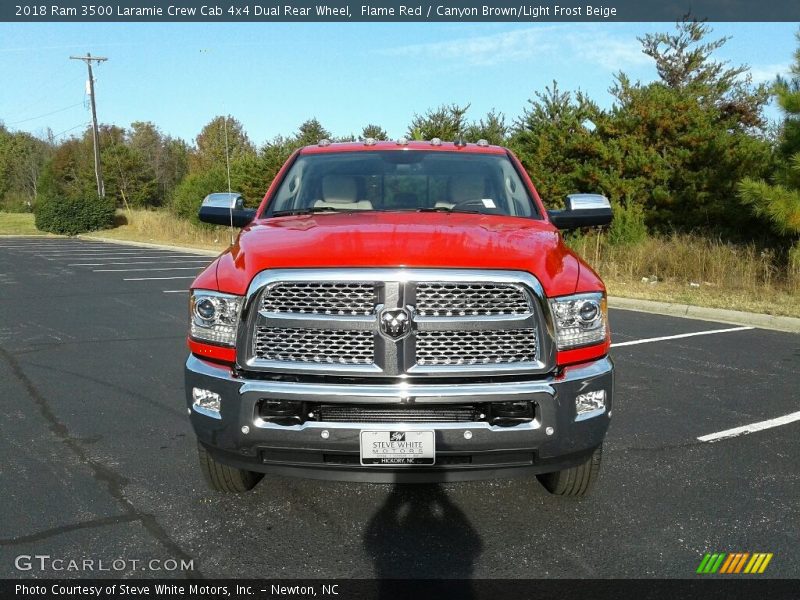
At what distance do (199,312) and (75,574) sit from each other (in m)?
1.22

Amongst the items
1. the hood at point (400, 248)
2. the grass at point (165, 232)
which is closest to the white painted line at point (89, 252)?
the grass at point (165, 232)

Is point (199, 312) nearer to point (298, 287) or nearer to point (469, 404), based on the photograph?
point (298, 287)

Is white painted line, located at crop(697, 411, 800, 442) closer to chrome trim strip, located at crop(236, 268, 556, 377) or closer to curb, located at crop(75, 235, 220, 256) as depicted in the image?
chrome trim strip, located at crop(236, 268, 556, 377)

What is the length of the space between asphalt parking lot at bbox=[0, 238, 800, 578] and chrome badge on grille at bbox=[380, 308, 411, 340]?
3.22ft

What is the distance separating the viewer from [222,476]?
359 cm

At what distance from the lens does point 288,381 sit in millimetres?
3031

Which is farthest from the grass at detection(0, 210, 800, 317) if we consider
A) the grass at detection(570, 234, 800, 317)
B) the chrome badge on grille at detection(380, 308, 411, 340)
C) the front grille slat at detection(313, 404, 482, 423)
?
the chrome badge on grille at detection(380, 308, 411, 340)

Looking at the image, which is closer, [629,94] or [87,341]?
[87,341]

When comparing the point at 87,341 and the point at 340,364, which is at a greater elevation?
the point at 340,364

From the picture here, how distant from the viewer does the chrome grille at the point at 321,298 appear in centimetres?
304

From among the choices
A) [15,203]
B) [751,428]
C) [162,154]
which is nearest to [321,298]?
[751,428]

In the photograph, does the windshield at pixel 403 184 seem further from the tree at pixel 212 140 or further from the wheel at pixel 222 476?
the tree at pixel 212 140

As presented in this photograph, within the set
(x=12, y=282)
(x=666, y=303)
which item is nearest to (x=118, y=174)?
(x=12, y=282)

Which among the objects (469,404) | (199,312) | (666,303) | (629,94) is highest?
(629,94)
